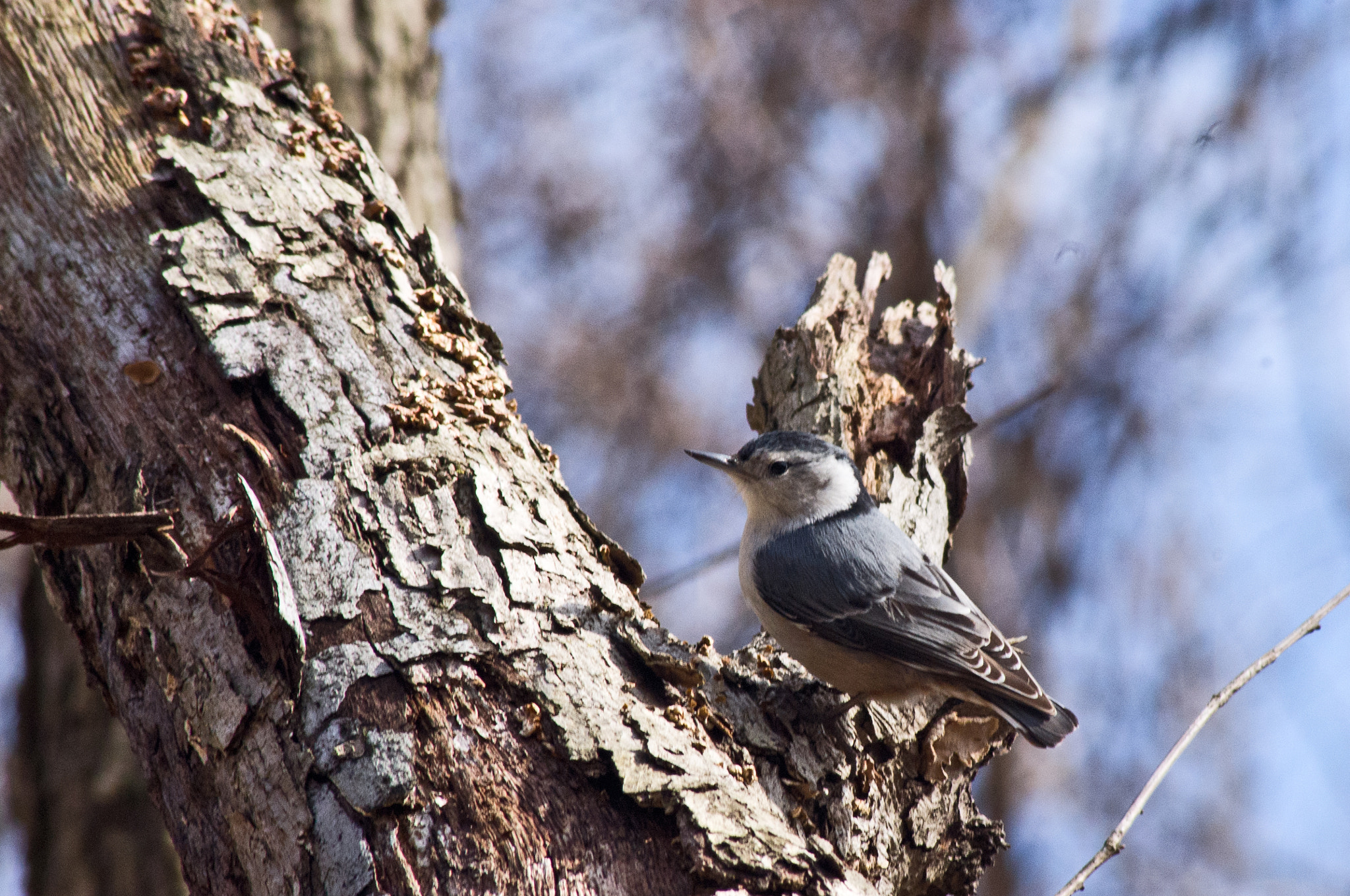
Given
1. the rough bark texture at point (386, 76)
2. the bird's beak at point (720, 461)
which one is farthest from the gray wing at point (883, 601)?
the rough bark texture at point (386, 76)

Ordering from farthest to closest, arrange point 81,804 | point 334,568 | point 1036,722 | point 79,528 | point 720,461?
point 81,804
point 720,461
point 1036,722
point 334,568
point 79,528

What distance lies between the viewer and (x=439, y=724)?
1750 millimetres

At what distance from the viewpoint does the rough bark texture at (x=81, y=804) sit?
137 inches

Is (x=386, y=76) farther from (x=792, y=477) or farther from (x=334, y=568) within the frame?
(x=334, y=568)

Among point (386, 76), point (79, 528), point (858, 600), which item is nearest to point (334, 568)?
point (79, 528)

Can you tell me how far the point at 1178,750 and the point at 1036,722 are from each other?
0.56m

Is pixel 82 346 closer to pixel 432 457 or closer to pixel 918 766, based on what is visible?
pixel 432 457

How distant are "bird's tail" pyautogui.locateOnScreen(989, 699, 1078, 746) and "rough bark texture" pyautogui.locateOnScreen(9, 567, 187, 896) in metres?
2.78

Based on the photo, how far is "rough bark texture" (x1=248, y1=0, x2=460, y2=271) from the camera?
3.99 m

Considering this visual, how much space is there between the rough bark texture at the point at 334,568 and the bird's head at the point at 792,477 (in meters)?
0.50

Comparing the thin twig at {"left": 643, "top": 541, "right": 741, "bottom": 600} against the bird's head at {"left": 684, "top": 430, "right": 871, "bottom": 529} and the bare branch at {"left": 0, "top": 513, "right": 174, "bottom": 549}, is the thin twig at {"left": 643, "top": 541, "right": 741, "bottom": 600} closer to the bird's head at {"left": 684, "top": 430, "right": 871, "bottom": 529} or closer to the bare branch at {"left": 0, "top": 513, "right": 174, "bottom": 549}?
the bird's head at {"left": 684, "top": 430, "right": 871, "bottom": 529}

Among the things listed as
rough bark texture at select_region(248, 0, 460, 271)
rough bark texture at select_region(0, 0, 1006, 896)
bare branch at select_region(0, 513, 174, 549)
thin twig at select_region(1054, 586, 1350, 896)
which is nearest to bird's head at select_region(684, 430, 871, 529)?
rough bark texture at select_region(0, 0, 1006, 896)

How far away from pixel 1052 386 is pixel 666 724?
6.10 feet

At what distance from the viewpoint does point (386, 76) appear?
4098 millimetres
